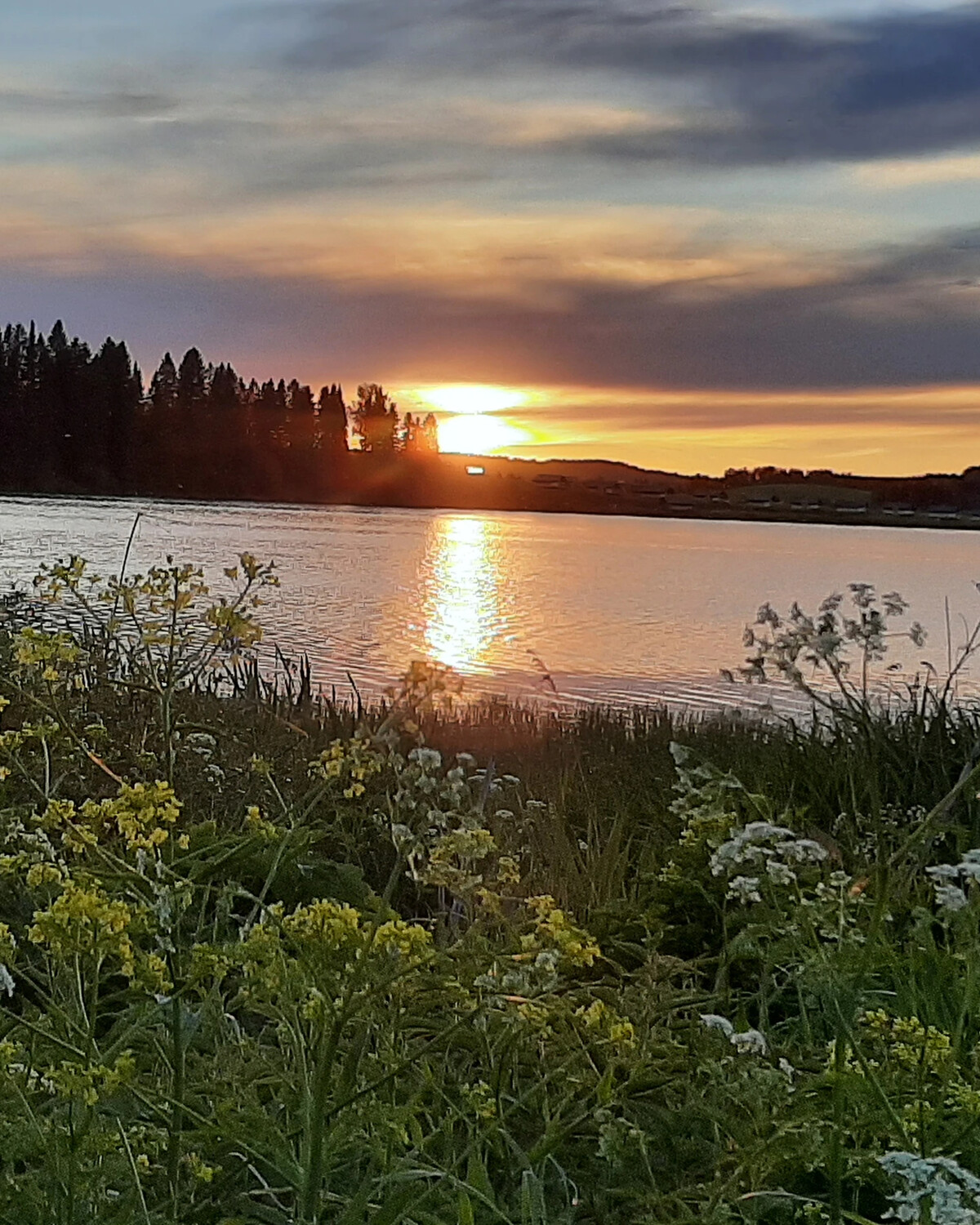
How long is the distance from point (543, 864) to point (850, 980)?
2149mm

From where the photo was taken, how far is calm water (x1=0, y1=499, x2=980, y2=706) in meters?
15.4

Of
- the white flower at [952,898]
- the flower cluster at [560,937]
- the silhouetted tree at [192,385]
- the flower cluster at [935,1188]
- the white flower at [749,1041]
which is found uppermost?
the silhouetted tree at [192,385]

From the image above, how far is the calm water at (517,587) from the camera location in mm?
15430

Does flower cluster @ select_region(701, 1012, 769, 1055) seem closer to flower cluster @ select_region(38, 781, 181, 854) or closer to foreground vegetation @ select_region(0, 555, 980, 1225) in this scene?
foreground vegetation @ select_region(0, 555, 980, 1225)

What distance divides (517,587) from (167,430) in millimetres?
46336

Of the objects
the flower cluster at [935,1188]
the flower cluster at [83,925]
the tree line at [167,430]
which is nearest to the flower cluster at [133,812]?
the flower cluster at [83,925]

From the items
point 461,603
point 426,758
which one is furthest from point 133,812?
point 461,603

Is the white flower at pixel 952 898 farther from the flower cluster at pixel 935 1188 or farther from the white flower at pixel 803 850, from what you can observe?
the flower cluster at pixel 935 1188

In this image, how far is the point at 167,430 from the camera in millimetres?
69312

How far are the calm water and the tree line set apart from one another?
1441cm

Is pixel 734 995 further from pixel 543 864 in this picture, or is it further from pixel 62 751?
pixel 62 751

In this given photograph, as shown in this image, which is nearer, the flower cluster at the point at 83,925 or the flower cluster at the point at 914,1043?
the flower cluster at the point at 83,925

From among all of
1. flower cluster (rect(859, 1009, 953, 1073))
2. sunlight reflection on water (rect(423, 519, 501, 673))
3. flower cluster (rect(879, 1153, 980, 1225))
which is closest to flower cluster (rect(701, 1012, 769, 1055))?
flower cluster (rect(859, 1009, 953, 1073))

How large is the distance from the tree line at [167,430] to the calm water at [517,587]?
14407mm
